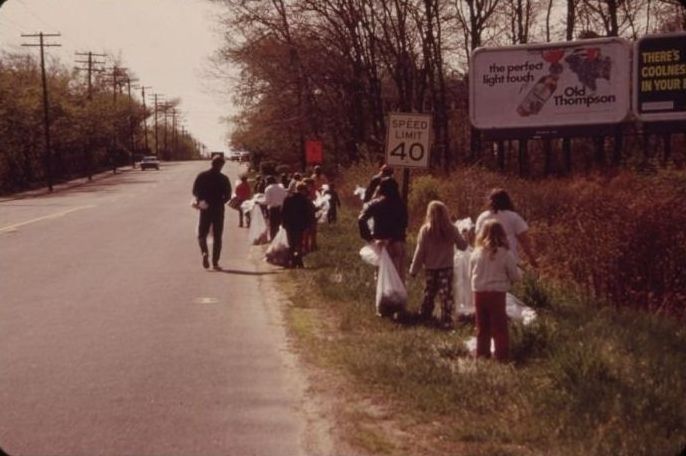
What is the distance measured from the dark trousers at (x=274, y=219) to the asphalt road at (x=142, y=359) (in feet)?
3.19

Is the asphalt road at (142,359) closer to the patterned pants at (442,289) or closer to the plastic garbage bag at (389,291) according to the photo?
the plastic garbage bag at (389,291)

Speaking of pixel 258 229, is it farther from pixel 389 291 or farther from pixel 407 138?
pixel 389 291

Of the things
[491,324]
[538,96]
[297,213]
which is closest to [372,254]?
[491,324]

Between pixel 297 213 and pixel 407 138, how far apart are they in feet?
12.4

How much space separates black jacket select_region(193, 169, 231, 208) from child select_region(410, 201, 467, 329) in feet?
23.1

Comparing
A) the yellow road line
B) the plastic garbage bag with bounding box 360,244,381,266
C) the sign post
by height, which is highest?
the sign post

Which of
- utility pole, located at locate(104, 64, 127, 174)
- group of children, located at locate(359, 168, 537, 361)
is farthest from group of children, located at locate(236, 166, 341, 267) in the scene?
utility pole, located at locate(104, 64, 127, 174)

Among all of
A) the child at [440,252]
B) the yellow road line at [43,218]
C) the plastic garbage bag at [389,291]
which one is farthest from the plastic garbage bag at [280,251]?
the yellow road line at [43,218]

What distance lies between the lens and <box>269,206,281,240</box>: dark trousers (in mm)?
20906

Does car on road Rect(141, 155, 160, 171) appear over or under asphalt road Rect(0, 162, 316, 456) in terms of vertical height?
over

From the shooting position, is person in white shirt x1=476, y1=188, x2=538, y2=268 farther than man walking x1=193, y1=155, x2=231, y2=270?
No

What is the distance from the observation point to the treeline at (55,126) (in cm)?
6431

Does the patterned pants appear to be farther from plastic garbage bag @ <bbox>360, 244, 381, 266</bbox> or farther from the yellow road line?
the yellow road line

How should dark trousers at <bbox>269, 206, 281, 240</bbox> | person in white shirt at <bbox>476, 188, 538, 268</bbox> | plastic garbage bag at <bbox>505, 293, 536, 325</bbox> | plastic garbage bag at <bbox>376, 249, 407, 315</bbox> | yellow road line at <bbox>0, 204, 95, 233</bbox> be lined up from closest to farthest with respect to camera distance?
plastic garbage bag at <bbox>505, 293, 536, 325</bbox> < plastic garbage bag at <bbox>376, 249, 407, 315</bbox> < person in white shirt at <bbox>476, 188, 538, 268</bbox> < dark trousers at <bbox>269, 206, 281, 240</bbox> < yellow road line at <bbox>0, 204, 95, 233</bbox>
